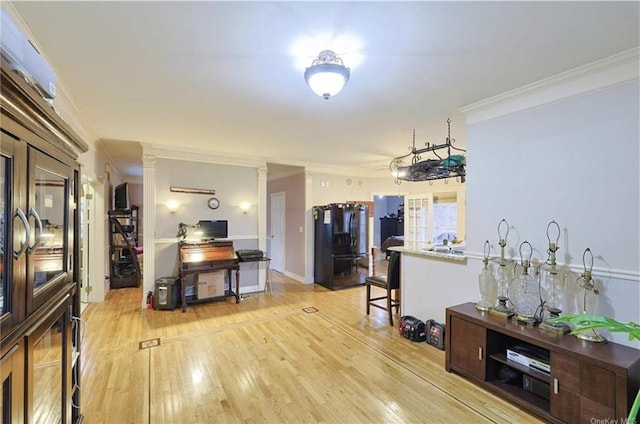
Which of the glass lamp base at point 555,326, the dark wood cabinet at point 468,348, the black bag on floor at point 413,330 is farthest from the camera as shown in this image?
the black bag on floor at point 413,330

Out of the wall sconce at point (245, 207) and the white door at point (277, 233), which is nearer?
the wall sconce at point (245, 207)

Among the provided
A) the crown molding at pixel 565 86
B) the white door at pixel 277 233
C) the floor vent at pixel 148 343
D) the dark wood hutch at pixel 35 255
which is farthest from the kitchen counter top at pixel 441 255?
the white door at pixel 277 233

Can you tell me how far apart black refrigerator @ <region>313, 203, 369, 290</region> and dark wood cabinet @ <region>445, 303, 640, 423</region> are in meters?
3.06

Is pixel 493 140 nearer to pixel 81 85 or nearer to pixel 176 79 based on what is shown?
pixel 176 79

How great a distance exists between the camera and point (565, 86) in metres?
2.41

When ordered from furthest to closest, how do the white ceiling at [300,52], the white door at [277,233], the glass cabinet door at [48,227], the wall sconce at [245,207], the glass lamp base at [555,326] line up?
the white door at [277,233]
the wall sconce at [245,207]
the glass lamp base at [555,326]
the white ceiling at [300,52]
the glass cabinet door at [48,227]

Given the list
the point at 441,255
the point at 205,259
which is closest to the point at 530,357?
the point at 441,255

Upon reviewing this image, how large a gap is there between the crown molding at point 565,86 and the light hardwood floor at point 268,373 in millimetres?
2493

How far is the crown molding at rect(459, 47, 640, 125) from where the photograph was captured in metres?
2.10

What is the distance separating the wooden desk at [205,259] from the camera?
4484 mm

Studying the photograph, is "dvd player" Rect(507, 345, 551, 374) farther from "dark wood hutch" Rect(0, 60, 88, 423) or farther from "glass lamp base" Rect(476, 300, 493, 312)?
"dark wood hutch" Rect(0, 60, 88, 423)

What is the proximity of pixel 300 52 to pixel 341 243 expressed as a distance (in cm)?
413

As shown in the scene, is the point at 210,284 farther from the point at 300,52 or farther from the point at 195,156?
the point at 300,52

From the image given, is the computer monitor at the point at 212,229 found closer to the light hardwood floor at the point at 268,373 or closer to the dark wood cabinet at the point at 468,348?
the light hardwood floor at the point at 268,373
